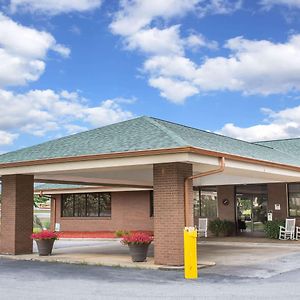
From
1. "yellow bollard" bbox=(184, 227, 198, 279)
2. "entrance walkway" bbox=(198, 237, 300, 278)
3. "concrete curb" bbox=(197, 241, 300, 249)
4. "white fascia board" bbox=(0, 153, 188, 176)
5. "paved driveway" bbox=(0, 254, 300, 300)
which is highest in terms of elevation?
"white fascia board" bbox=(0, 153, 188, 176)

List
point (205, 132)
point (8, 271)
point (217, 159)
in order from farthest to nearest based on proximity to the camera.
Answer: point (205, 132) → point (217, 159) → point (8, 271)

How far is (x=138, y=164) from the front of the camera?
1462 cm

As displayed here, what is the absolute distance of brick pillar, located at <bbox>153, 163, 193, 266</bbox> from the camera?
14.5 metres

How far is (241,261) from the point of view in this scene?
16125 millimetres

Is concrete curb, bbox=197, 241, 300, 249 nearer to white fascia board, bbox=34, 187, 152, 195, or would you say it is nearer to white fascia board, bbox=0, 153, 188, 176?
white fascia board, bbox=34, 187, 152, 195

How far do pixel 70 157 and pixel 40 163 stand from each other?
142 cm

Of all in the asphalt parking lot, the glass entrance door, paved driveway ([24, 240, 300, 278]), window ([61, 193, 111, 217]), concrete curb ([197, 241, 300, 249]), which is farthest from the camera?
window ([61, 193, 111, 217])

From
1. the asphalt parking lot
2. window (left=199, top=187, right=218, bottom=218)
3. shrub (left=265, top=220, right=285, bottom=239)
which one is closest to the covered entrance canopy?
the asphalt parking lot

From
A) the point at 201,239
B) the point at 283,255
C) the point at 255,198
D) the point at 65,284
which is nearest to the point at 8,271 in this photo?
the point at 65,284

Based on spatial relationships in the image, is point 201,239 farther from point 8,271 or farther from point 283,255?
point 8,271

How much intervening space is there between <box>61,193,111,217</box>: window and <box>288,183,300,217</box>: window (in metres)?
12.3

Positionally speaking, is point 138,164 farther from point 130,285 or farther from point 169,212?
point 130,285

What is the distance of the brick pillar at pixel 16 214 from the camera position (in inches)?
719

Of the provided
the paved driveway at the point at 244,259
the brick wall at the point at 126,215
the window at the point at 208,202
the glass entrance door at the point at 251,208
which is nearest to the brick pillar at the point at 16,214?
the paved driveway at the point at 244,259
